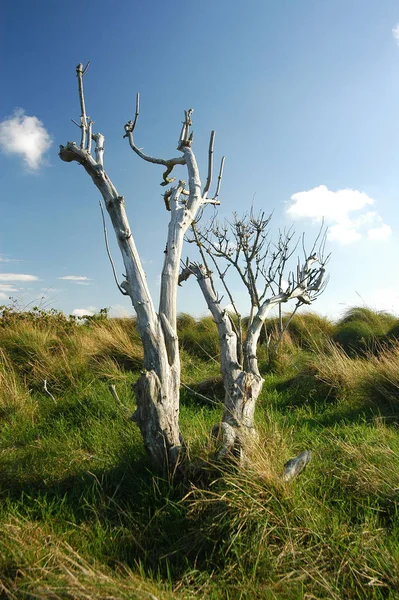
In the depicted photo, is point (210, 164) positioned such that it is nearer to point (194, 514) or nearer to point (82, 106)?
point (82, 106)

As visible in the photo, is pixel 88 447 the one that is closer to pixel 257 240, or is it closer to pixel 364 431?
pixel 364 431

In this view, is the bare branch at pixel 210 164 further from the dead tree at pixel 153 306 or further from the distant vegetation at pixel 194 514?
the distant vegetation at pixel 194 514

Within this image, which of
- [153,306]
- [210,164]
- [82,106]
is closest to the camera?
[153,306]

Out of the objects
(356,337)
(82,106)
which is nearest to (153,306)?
(82,106)

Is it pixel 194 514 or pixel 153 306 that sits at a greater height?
pixel 153 306

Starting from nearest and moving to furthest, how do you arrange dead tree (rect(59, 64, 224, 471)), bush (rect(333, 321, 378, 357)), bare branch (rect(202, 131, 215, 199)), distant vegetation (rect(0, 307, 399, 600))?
distant vegetation (rect(0, 307, 399, 600)) → dead tree (rect(59, 64, 224, 471)) → bare branch (rect(202, 131, 215, 199)) → bush (rect(333, 321, 378, 357))

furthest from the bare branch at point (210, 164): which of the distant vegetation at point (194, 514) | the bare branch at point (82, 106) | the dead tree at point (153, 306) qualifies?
the distant vegetation at point (194, 514)

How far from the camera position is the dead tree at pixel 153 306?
3568mm

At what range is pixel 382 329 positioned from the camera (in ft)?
38.8

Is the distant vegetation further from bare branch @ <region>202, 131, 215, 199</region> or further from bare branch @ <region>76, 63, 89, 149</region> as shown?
bare branch @ <region>76, 63, 89, 149</region>

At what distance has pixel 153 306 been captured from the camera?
4.06 metres

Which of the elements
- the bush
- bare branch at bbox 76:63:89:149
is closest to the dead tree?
bare branch at bbox 76:63:89:149

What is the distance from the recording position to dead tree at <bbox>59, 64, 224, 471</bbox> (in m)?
3.57

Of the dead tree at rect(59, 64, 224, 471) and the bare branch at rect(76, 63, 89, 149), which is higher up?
the bare branch at rect(76, 63, 89, 149)
